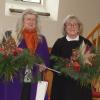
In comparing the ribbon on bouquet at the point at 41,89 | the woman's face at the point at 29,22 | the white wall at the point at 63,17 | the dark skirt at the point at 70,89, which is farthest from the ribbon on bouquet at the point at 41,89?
the white wall at the point at 63,17

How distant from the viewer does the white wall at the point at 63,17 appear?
16.1 feet

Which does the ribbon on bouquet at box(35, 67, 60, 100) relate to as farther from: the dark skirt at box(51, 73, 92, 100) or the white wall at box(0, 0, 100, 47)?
the white wall at box(0, 0, 100, 47)

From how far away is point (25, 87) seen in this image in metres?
3.32

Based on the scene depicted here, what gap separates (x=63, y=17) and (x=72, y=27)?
1855 mm

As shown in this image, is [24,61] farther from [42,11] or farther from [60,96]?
[42,11]

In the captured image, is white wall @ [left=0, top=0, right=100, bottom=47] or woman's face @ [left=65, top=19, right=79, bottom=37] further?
white wall @ [left=0, top=0, right=100, bottom=47]

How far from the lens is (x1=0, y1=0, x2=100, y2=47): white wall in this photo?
4918mm

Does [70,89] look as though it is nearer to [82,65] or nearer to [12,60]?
[82,65]

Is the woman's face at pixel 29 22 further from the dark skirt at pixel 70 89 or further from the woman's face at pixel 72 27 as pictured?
the dark skirt at pixel 70 89

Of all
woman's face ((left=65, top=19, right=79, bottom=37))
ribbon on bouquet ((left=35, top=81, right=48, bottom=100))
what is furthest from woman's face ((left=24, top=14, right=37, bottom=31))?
A: ribbon on bouquet ((left=35, top=81, right=48, bottom=100))

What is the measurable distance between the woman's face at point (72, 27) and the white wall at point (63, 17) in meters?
1.49

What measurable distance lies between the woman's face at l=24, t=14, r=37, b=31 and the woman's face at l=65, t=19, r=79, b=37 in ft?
1.17

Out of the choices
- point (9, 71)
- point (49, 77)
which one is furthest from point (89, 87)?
point (49, 77)

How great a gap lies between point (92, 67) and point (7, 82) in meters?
0.77
